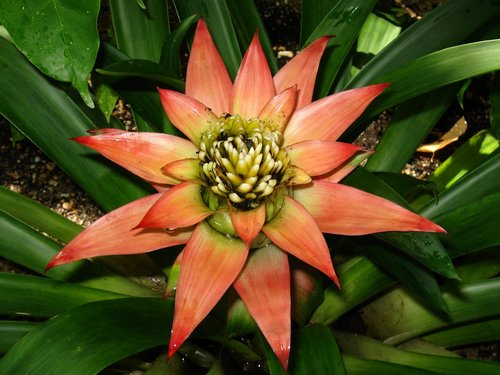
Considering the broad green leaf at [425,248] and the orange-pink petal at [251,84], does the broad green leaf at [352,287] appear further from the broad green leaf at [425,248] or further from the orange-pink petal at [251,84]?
the orange-pink petal at [251,84]

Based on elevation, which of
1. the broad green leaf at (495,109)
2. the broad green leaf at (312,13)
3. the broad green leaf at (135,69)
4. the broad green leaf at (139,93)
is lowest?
the broad green leaf at (135,69)

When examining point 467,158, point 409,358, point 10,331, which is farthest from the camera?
point 467,158

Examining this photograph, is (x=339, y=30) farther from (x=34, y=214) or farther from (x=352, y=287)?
(x=34, y=214)

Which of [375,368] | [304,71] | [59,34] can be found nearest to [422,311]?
[375,368]

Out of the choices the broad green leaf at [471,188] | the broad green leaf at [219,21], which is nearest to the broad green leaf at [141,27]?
the broad green leaf at [219,21]

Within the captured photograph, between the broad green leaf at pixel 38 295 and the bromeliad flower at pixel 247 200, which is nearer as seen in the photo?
the bromeliad flower at pixel 247 200

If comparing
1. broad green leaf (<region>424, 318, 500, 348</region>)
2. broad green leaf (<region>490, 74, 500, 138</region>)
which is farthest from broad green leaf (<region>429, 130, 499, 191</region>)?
broad green leaf (<region>424, 318, 500, 348</region>)
